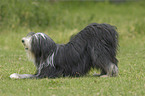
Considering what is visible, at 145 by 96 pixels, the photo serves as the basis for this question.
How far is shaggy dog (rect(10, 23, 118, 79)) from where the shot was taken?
20.7ft

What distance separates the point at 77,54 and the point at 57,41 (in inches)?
240

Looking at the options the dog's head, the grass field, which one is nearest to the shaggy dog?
the dog's head

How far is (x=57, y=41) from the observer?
40.8ft

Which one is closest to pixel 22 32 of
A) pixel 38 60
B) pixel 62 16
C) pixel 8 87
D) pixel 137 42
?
pixel 62 16

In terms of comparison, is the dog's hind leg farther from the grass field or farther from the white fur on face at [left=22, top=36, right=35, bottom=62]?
the white fur on face at [left=22, top=36, right=35, bottom=62]

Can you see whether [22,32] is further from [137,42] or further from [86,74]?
[86,74]

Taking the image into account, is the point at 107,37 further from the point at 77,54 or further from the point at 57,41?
the point at 57,41

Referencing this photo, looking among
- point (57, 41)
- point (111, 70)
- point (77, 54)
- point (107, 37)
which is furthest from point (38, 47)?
point (57, 41)

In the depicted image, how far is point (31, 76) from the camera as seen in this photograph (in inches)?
251

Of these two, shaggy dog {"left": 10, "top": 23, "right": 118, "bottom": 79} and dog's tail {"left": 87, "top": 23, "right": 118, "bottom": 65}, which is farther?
dog's tail {"left": 87, "top": 23, "right": 118, "bottom": 65}

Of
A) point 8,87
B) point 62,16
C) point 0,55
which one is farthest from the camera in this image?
point 62,16

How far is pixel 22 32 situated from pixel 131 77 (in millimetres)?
7448

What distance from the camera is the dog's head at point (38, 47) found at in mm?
6215

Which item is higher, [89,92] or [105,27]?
[105,27]
